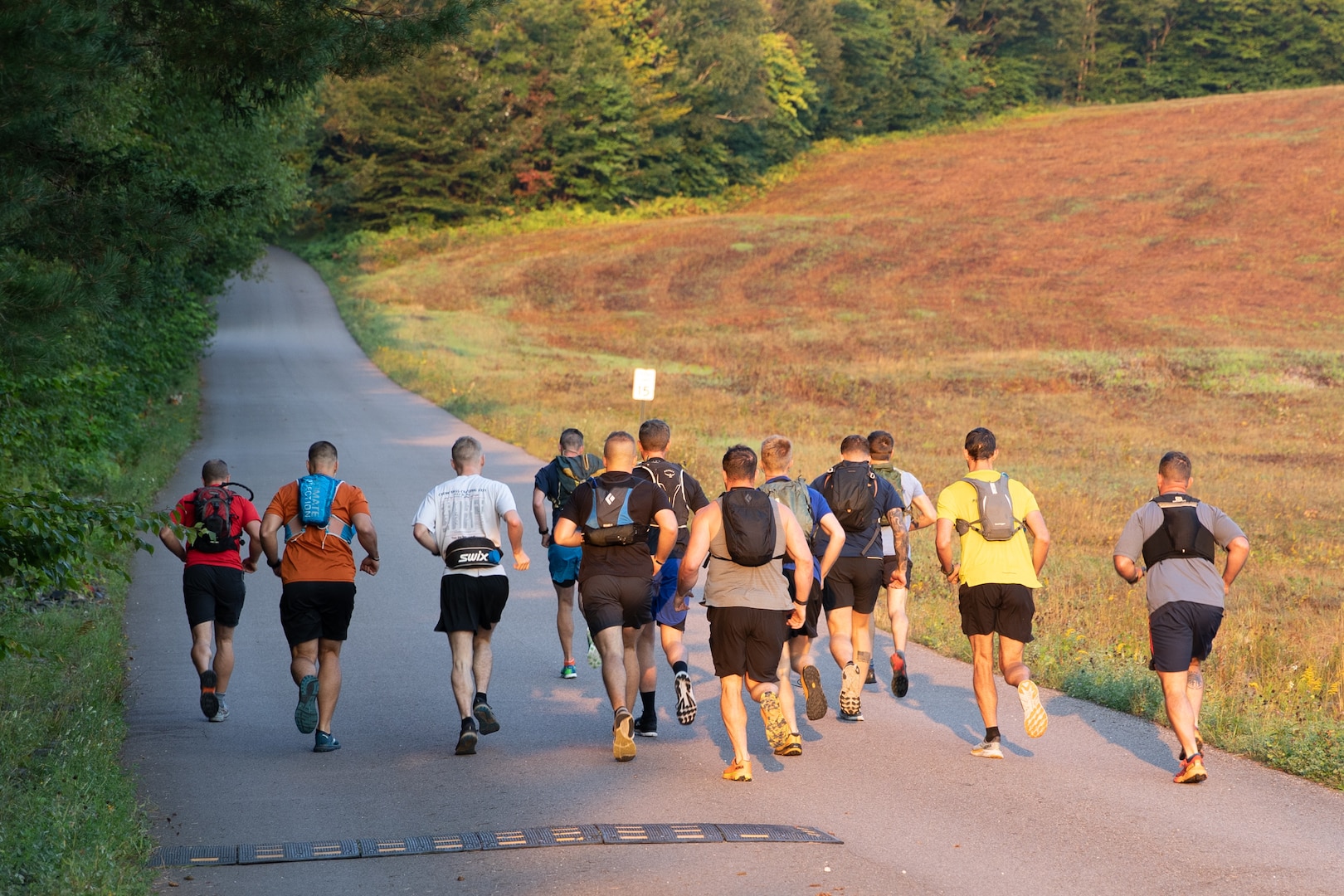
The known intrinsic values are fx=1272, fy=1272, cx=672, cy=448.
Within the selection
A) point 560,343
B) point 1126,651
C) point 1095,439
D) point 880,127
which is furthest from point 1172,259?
point 1126,651

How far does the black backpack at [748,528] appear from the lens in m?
7.46

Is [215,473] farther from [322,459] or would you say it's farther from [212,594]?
[322,459]

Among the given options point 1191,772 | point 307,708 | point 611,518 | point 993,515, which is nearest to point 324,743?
point 307,708

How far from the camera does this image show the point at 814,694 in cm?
776

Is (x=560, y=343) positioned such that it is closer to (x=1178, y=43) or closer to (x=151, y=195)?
(x=151, y=195)

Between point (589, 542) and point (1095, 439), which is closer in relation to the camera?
point (589, 542)

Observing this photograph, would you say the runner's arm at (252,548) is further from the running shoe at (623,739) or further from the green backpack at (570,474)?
the running shoe at (623,739)

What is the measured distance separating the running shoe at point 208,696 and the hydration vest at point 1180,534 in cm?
616

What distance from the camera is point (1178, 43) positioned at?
339ft

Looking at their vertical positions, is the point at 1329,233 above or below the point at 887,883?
above

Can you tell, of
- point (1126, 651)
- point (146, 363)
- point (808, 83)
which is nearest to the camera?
point (1126, 651)

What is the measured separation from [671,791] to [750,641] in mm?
993

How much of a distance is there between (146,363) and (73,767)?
1832 centimetres

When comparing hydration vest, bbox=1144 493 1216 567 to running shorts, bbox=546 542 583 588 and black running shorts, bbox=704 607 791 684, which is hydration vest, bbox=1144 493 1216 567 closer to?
black running shorts, bbox=704 607 791 684
